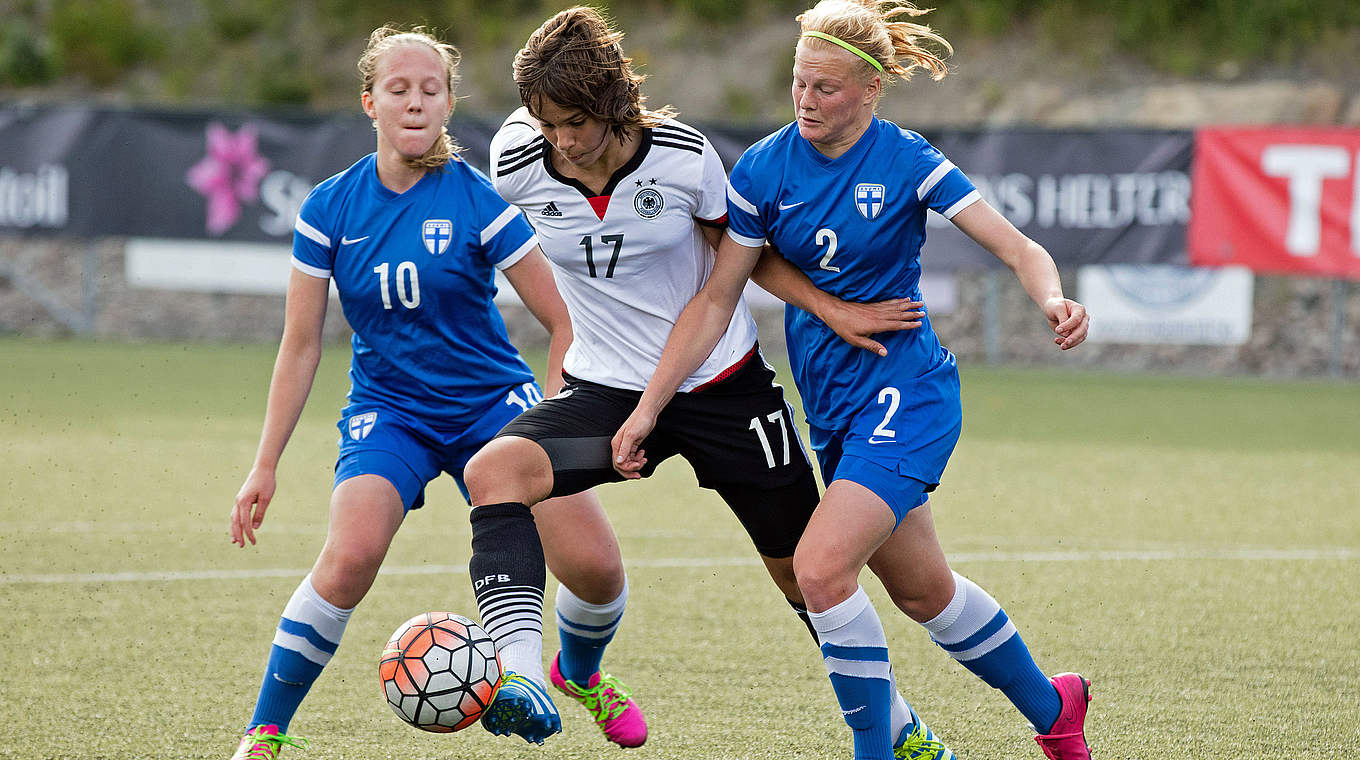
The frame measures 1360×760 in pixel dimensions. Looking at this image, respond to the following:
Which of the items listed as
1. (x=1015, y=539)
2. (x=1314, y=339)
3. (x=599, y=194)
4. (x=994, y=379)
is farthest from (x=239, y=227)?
(x=599, y=194)

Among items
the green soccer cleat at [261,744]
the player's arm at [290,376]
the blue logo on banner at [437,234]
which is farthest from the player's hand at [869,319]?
the green soccer cleat at [261,744]

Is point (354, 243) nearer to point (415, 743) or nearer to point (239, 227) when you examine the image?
point (415, 743)

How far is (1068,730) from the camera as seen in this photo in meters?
3.73

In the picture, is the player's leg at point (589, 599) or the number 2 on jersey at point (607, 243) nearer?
the number 2 on jersey at point (607, 243)

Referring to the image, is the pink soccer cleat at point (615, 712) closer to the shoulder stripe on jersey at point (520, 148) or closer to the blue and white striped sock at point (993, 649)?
the blue and white striped sock at point (993, 649)

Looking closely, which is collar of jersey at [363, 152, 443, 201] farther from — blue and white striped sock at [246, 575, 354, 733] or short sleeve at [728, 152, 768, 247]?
blue and white striped sock at [246, 575, 354, 733]

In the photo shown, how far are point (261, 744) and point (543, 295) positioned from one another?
1313 mm

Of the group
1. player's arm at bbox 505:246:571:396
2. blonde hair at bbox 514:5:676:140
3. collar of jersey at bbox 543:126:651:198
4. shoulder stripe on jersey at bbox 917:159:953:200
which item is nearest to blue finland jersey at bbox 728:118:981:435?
shoulder stripe on jersey at bbox 917:159:953:200

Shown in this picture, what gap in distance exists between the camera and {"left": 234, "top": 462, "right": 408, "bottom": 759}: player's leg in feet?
12.1

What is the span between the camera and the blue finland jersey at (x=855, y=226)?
11.5ft

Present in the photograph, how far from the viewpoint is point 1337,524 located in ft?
24.3

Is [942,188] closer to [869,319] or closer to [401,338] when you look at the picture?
[869,319]

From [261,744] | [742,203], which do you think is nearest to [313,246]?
[742,203]

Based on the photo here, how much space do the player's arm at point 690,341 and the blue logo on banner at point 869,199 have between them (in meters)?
0.27
